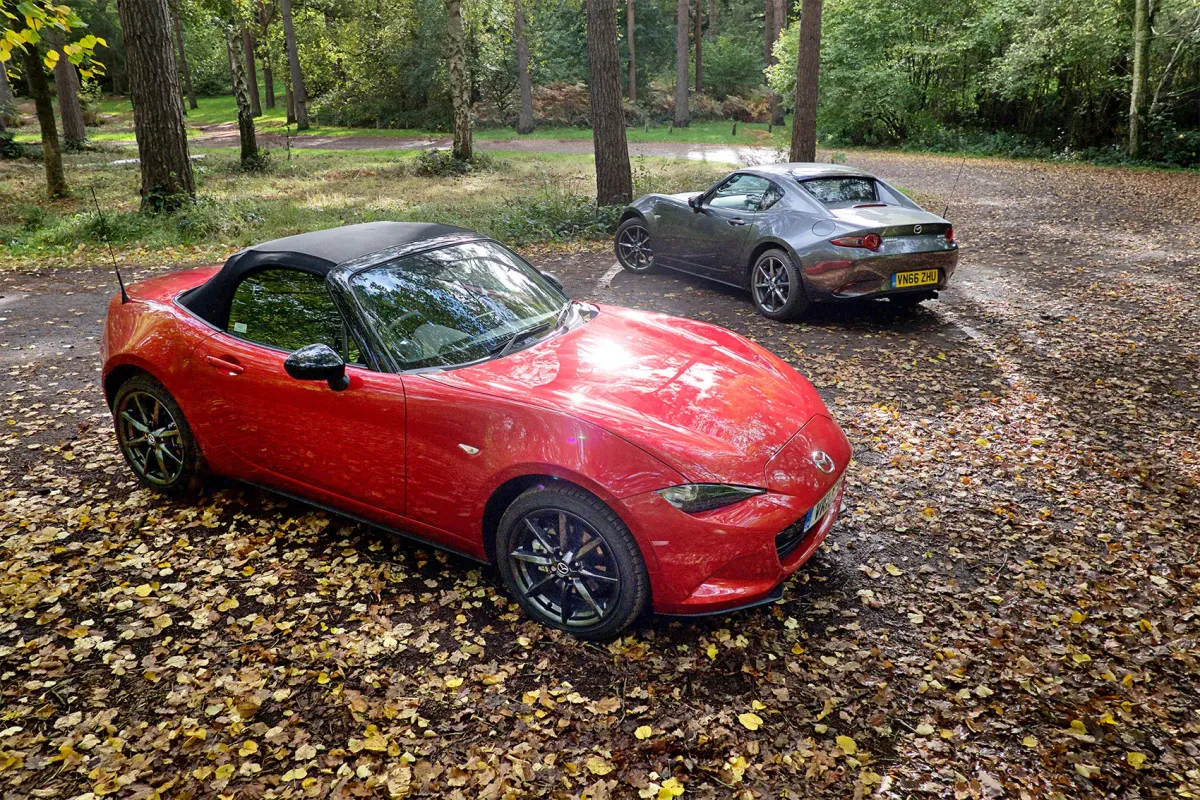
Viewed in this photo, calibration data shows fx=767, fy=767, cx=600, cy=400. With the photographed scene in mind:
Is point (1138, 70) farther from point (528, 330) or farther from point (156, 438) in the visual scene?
point (156, 438)

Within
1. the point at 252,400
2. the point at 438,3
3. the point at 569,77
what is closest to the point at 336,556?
the point at 252,400

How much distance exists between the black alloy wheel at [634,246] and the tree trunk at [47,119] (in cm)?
1135

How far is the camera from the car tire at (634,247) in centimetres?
995

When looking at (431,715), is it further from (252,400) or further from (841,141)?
(841,141)

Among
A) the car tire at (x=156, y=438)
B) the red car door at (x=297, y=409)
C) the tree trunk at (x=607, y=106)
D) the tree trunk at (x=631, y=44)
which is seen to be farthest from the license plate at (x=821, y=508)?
the tree trunk at (x=631, y=44)

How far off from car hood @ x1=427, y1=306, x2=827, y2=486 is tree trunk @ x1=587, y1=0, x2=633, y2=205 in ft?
29.9

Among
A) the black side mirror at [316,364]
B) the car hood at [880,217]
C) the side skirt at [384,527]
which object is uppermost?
the car hood at [880,217]

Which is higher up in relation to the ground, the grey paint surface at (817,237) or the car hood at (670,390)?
the grey paint surface at (817,237)

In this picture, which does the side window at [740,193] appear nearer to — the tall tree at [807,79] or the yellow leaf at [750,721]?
the yellow leaf at [750,721]

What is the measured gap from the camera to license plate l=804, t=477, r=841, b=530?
11.3ft

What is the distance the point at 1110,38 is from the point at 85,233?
26.5 meters

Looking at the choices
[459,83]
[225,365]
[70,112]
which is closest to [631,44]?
[459,83]

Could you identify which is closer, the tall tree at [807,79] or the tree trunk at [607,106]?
the tree trunk at [607,106]

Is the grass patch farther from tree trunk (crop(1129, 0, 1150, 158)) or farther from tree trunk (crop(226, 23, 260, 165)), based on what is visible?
tree trunk (crop(1129, 0, 1150, 158))
